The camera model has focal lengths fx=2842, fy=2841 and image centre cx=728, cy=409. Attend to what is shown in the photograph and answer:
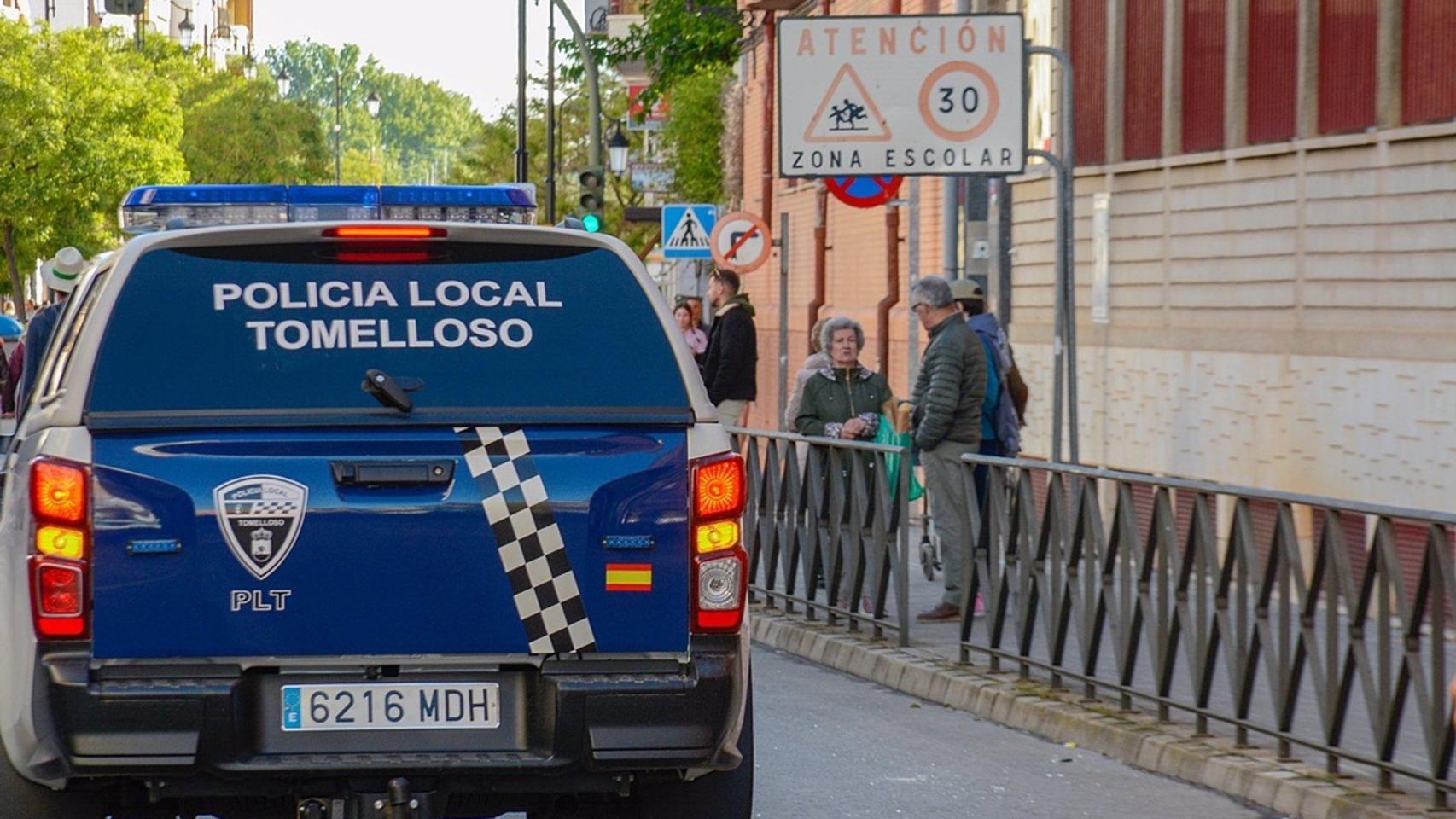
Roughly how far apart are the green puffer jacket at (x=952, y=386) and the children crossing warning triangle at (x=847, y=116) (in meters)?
2.84

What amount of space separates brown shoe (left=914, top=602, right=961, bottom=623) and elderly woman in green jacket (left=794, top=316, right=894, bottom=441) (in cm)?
128

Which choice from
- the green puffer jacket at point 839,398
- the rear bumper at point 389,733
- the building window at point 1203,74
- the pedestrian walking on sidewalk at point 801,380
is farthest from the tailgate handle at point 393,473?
the building window at point 1203,74

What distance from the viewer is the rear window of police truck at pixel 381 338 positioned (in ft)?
21.1

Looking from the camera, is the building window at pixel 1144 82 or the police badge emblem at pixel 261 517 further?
the building window at pixel 1144 82

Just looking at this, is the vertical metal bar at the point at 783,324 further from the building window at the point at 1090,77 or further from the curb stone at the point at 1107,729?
the curb stone at the point at 1107,729

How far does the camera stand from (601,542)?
21.4 ft

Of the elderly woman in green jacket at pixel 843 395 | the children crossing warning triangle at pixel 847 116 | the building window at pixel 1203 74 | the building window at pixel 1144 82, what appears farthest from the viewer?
the building window at pixel 1144 82

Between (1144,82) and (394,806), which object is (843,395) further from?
(394,806)

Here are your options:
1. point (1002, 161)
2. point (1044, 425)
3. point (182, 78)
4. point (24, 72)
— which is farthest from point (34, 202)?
point (1002, 161)

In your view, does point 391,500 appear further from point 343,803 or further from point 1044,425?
point 1044,425

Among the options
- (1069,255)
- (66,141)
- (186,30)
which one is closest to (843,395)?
(1069,255)

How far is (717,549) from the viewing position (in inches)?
262

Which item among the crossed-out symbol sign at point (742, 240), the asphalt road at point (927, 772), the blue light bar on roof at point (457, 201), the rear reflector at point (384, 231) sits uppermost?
the crossed-out symbol sign at point (742, 240)

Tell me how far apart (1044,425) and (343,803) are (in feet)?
51.9
